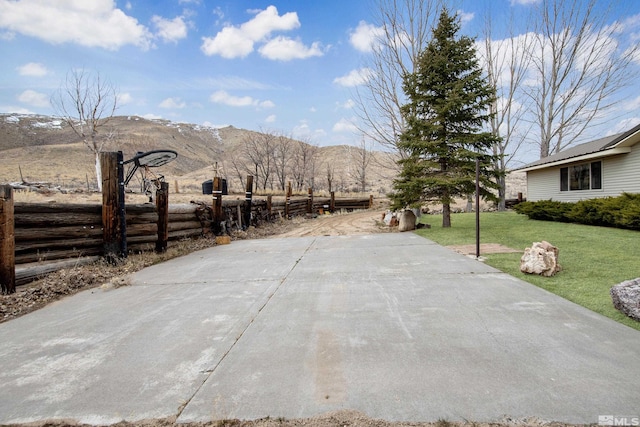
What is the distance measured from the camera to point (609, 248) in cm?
588

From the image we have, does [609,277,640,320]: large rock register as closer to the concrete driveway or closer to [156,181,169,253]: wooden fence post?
the concrete driveway

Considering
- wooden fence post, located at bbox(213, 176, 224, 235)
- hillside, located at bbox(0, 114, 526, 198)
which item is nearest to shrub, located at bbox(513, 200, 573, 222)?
wooden fence post, located at bbox(213, 176, 224, 235)

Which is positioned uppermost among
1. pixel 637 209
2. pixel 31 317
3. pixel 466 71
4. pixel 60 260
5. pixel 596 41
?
pixel 596 41

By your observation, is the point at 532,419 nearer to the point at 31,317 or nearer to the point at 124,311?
Result: the point at 124,311

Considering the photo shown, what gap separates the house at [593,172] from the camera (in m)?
10.5

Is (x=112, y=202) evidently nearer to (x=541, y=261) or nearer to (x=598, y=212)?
(x=541, y=261)

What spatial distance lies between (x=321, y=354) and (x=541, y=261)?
12.1ft

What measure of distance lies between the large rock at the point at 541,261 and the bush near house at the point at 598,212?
5.42 metres

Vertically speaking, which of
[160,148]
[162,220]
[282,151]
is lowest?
[162,220]

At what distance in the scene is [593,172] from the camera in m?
12.4

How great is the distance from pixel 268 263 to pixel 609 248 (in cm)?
638

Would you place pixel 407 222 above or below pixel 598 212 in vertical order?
below

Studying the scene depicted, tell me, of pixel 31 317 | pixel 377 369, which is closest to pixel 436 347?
pixel 377 369
